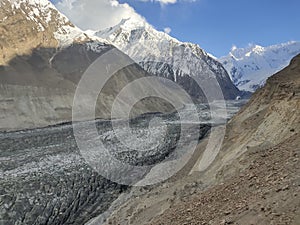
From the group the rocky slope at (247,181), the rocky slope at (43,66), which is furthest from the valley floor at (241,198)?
the rocky slope at (43,66)

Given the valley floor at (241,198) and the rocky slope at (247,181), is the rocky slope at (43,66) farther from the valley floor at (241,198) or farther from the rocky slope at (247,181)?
the valley floor at (241,198)

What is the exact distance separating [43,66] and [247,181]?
118234 millimetres

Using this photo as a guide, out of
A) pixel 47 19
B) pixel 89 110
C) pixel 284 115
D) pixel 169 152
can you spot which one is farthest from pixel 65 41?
pixel 284 115

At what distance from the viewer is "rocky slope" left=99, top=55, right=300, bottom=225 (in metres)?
13.0

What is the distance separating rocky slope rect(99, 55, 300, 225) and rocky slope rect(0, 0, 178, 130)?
221ft

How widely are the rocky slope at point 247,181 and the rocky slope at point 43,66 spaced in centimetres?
6729

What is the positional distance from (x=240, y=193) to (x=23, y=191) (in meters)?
18.4

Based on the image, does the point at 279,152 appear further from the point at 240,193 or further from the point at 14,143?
the point at 14,143

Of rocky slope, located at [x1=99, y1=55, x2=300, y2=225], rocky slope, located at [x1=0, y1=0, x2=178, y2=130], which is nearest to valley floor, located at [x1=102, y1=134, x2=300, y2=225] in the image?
rocky slope, located at [x1=99, y1=55, x2=300, y2=225]

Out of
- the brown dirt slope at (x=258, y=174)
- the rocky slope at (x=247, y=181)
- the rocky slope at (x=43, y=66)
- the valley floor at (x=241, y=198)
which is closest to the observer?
the valley floor at (x=241, y=198)

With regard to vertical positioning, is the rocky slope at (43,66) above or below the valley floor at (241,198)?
above

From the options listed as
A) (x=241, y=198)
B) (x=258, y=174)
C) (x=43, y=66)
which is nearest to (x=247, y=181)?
(x=258, y=174)

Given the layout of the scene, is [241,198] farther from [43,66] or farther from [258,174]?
[43,66]

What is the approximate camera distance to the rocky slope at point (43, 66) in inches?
3799
